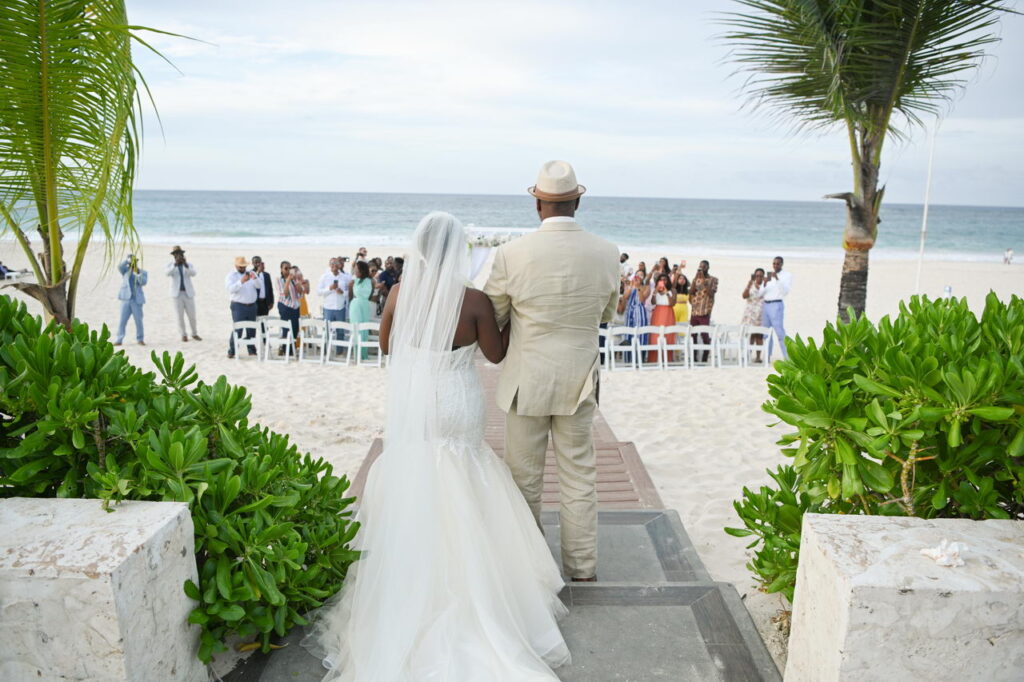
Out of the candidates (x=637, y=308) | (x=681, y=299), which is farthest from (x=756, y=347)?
(x=637, y=308)

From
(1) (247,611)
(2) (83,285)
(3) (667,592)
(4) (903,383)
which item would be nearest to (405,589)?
(1) (247,611)

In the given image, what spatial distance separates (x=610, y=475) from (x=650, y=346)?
5770 millimetres

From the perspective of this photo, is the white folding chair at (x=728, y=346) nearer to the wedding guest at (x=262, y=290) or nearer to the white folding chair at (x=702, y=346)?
the white folding chair at (x=702, y=346)

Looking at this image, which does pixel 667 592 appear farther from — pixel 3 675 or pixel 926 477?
pixel 3 675

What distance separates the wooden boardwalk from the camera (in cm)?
525

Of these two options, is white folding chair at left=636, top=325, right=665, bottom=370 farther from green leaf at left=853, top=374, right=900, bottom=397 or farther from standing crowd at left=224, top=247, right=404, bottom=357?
green leaf at left=853, top=374, right=900, bottom=397

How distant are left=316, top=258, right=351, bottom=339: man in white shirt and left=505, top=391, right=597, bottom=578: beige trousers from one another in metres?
9.30

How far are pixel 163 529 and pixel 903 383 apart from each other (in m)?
2.67

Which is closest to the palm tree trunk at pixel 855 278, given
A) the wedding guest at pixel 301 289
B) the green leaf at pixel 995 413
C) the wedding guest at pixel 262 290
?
the green leaf at pixel 995 413

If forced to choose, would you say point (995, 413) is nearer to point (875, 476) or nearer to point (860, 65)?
point (875, 476)

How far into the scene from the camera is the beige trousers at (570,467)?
3.73m

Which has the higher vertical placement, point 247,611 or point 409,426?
point 409,426

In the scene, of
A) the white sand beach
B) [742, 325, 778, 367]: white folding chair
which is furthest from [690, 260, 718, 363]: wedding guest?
the white sand beach

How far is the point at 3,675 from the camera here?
222cm
